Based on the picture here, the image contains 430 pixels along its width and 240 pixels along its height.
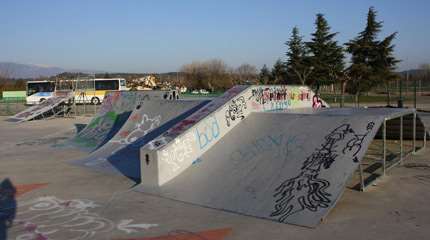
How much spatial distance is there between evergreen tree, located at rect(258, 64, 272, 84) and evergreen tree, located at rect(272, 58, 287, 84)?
148 centimetres

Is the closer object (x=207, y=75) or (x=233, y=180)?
(x=233, y=180)

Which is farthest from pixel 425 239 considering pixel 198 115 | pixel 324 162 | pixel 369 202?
pixel 198 115

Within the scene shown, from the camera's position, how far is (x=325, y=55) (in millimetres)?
47844

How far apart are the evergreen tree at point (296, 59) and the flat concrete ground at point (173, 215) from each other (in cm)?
4146

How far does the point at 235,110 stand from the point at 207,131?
932 mm

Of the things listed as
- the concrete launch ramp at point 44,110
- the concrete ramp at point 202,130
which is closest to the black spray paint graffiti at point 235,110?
the concrete ramp at point 202,130

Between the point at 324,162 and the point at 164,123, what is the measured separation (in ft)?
18.0

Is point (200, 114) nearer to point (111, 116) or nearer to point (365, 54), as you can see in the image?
point (111, 116)

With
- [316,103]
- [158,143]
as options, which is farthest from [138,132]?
[316,103]

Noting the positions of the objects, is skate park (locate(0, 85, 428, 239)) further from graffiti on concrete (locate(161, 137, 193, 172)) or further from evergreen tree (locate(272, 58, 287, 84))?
evergreen tree (locate(272, 58, 287, 84))

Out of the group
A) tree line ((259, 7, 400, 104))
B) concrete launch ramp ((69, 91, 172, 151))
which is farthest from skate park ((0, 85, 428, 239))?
tree line ((259, 7, 400, 104))

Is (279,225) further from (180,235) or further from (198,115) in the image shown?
(198,115)

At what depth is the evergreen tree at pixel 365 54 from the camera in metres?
44.5

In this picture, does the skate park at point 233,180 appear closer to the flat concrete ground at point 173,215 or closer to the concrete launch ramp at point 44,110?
the flat concrete ground at point 173,215
